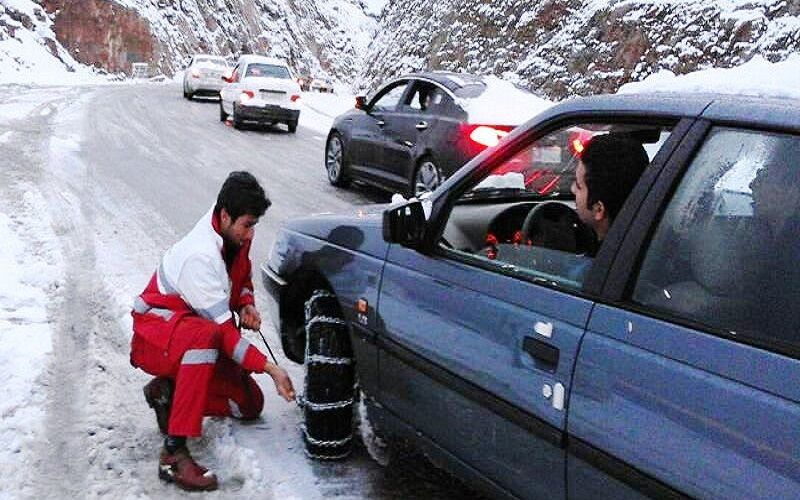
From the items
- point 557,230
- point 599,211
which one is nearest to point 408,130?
point 557,230

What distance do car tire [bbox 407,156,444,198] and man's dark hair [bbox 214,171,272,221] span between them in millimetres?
5202

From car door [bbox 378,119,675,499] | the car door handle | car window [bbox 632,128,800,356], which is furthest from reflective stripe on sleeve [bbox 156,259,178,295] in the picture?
car window [bbox 632,128,800,356]

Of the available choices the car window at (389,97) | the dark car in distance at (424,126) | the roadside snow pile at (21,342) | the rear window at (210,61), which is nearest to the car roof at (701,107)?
the roadside snow pile at (21,342)

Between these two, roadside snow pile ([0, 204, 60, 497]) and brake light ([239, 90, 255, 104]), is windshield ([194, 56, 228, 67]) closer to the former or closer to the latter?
brake light ([239, 90, 255, 104])

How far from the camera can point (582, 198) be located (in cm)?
277

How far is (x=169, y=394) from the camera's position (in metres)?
3.66

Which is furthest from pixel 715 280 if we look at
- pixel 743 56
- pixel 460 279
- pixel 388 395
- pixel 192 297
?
pixel 743 56

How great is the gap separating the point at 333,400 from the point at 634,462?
1784mm

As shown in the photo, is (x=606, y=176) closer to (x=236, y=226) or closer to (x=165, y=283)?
(x=236, y=226)

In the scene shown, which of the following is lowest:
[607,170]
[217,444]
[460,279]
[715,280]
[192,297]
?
[217,444]

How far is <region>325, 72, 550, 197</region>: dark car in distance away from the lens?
8.59 meters

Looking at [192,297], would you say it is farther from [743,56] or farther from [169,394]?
[743,56]

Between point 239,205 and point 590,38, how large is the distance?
18131 mm

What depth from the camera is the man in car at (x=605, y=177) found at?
2.55 m
